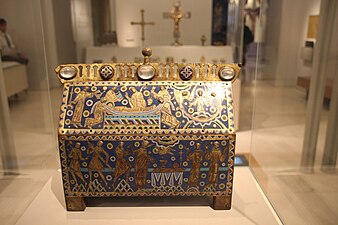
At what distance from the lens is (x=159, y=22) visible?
470 centimetres

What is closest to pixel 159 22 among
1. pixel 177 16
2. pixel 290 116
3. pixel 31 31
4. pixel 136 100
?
pixel 177 16

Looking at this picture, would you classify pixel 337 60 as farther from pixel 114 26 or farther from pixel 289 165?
pixel 114 26

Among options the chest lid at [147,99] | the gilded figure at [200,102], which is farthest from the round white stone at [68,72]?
the gilded figure at [200,102]

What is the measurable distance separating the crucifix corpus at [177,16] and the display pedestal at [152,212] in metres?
2.80

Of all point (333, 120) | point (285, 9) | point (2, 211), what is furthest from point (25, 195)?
point (285, 9)

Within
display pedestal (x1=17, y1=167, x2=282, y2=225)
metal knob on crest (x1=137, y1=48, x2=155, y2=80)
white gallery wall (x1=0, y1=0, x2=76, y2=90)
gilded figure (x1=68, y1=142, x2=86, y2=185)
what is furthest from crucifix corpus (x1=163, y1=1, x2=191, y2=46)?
gilded figure (x1=68, y1=142, x2=86, y2=185)

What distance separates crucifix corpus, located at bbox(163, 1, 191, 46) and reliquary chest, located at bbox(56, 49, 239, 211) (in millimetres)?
2561

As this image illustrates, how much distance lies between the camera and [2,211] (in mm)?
2289

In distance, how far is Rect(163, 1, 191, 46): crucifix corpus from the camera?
4.60 m

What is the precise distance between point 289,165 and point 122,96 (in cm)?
155

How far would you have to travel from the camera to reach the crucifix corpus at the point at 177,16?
460 centimetres

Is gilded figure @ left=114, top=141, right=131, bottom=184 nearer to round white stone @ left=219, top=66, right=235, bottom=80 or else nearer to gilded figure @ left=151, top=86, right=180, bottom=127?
gilded figure @ left=151, top=86, right=180, bottom=127

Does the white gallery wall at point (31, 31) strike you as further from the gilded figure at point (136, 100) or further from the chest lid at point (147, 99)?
the gilded figure at point (136, 100)

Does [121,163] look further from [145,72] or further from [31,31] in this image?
[31,31]
